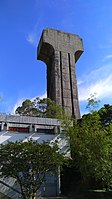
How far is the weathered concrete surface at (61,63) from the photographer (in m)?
33.1

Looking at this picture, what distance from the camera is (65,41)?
37281 mm

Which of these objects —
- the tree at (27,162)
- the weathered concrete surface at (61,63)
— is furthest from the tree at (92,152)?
the weathered concrete surface at (61,63)

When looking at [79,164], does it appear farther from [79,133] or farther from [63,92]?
[63,92]

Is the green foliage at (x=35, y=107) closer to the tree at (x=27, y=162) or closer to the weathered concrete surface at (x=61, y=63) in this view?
the weathered concrete surface at (x=61, y=63)

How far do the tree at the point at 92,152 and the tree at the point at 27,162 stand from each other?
2.40 m

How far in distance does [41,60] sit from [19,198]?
91.6 ft

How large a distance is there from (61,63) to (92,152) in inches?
886

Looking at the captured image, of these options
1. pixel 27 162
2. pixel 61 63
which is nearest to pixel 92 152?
pixel 27 162

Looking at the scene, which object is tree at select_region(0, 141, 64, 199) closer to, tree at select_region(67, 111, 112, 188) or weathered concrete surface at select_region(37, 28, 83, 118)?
tree at select_region(67, 111, 112, 188)

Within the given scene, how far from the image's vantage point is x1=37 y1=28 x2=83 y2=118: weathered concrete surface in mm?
33125

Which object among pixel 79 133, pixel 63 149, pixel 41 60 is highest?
pixel 41 60

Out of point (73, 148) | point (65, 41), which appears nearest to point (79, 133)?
point (73, 148)

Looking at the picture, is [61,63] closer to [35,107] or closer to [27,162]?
[35,107]

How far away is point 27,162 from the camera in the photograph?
43.9ft
